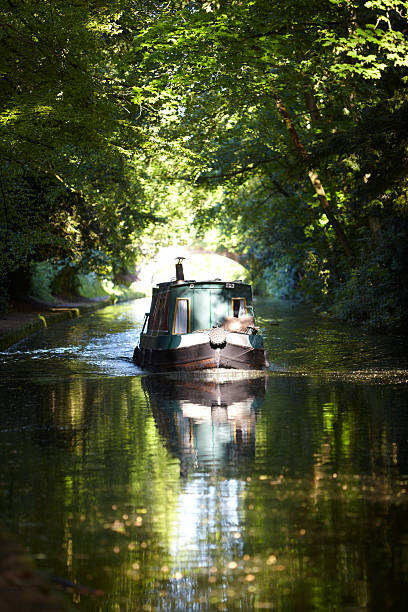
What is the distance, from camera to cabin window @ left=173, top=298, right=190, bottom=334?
18.8 meters

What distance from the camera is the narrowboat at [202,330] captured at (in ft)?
58.0

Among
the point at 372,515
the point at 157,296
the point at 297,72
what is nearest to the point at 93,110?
the point at 157,296

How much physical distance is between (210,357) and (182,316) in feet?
5.55

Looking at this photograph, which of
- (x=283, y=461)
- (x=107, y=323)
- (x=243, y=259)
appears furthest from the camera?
(x=243, y=259)

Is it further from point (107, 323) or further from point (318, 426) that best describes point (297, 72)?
point (318, 426)

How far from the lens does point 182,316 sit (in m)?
18.9

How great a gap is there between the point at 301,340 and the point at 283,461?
17.4 metres

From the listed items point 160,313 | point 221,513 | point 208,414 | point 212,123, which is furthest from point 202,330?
point 212,123

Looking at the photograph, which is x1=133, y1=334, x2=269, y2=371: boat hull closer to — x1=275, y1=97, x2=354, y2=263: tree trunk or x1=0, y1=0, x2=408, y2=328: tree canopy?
x1=0, y1=0, x2=408, y2=328: tree canopy

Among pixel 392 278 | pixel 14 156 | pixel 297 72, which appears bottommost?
pixel 392 278

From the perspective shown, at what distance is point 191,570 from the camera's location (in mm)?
5188

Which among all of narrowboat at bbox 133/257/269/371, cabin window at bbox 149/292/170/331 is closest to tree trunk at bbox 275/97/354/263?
cabin window at bbox 149/292/170/331

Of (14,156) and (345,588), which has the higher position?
(14,156)

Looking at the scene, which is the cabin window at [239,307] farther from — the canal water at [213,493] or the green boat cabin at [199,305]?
the canal water at [213,493]
